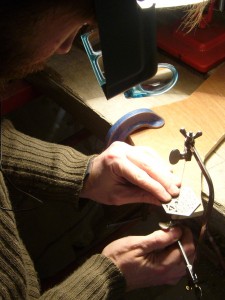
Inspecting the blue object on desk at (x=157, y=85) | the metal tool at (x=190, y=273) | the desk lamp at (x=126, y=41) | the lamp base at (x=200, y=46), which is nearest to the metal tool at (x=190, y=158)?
the metal tool at (x=190, y=273)

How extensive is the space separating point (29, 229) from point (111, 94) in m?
1.15

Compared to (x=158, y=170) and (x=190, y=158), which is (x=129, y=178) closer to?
(x=158, y=170)

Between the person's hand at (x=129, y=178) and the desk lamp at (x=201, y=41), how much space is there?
421mm

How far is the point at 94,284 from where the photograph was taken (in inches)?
33.0

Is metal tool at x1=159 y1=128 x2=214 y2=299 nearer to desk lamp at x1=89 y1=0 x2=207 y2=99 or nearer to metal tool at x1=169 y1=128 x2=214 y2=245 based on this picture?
metal tool at x1=169 y1=128 x2=214 y2=245

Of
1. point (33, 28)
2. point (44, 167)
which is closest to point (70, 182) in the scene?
point (44, 167)

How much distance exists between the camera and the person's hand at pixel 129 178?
0.82 m

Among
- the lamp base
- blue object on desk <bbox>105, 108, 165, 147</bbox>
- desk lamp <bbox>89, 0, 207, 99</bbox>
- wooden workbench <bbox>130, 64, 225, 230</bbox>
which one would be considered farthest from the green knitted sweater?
the lamp base

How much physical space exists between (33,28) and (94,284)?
574mm

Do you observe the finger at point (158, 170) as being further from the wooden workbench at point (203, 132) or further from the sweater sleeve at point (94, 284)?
the sweater sleeve at point (94, 284)

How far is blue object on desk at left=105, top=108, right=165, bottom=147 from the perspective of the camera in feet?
3.19

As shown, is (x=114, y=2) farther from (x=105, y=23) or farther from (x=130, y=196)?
(x=130, y=196)

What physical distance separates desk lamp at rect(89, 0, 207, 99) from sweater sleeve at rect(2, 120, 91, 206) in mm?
343

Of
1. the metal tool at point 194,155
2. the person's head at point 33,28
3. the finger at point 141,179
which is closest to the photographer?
the person's head at point 33,28
